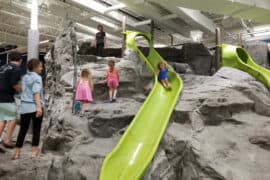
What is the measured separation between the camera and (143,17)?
37.5ft

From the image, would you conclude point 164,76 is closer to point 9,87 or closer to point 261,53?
point 9,87

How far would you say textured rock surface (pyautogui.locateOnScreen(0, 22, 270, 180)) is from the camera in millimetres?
4180

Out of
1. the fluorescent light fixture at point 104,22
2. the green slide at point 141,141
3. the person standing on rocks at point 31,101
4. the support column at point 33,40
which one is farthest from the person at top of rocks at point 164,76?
the fluorescent light fixture at point 104,22

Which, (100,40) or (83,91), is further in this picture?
(100,40)

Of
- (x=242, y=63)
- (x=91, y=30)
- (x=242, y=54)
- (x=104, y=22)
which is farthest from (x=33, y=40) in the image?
(x=91, y=30)

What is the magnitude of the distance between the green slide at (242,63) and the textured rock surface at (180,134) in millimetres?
627

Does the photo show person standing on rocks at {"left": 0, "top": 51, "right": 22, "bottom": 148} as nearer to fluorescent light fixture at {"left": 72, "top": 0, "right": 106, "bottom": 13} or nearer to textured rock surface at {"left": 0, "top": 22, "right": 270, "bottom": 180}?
textured rock surface at {"left": 0, "top": 22, "right": 270, "bottom": 180}

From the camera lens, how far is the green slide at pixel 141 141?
4.27 m

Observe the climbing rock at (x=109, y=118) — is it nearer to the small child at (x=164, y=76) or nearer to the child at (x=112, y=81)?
the child at (x=112, y=81)

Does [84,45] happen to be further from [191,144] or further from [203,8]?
[191,144]

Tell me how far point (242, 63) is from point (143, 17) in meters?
4.92

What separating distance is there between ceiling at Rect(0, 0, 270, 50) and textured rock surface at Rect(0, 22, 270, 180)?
2.07 m

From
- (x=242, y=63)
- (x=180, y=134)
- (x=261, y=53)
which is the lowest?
(x=180, y=134)

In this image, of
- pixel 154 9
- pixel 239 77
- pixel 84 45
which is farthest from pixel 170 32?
pixel 239 77
